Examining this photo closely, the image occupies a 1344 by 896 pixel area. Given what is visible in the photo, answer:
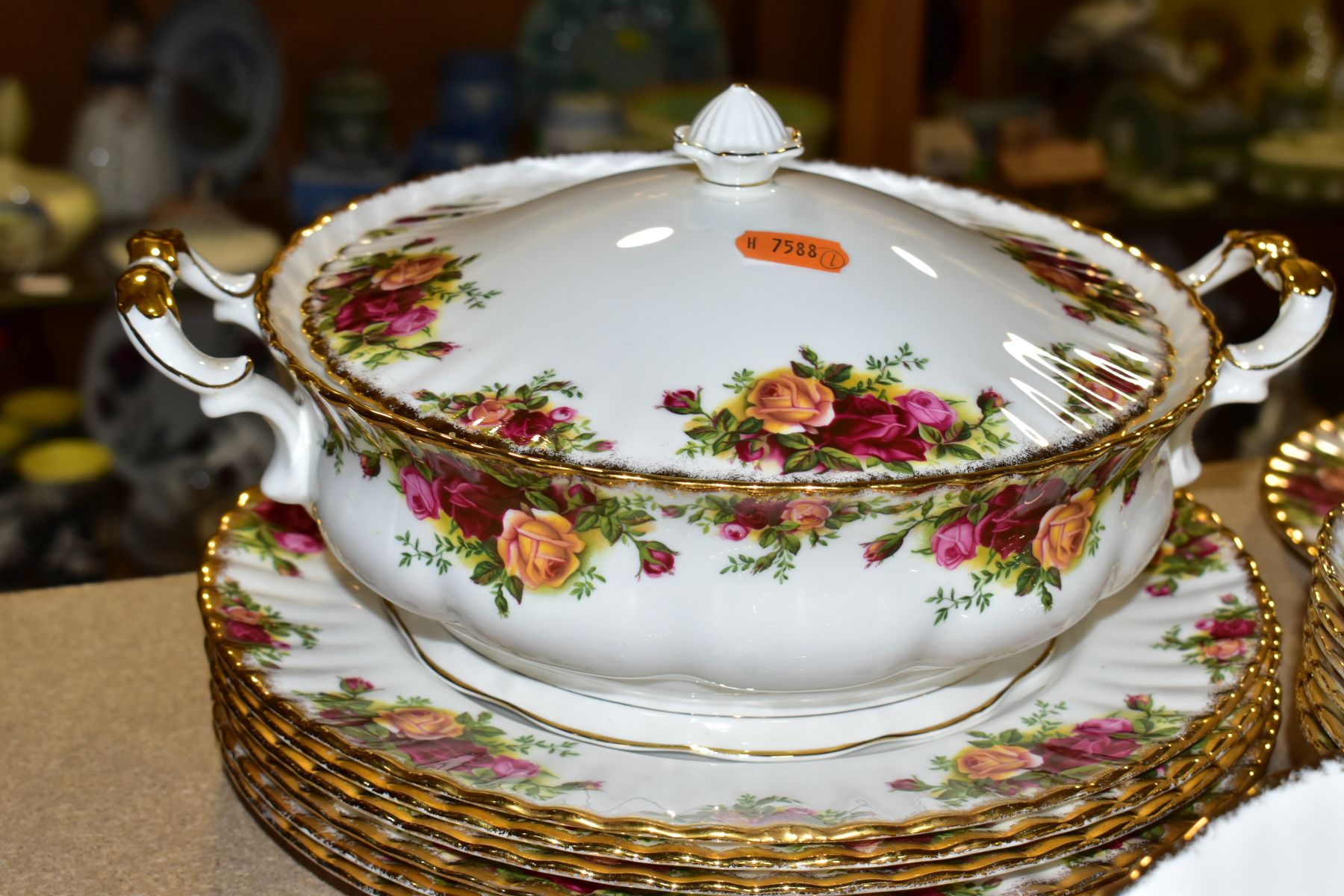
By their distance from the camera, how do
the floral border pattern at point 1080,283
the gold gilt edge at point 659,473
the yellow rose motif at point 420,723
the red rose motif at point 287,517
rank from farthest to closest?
1. the red rose motif at point 287,517
2. the floral border pattern at point 1080,283
3. the yellow rose motif at point 420,723
4. the gold gilt edge at point 659,473

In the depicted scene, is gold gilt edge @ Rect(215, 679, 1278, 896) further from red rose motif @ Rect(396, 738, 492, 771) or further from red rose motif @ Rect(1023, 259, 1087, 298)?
red rose motif @ Rect(1023, 259, 1087, 298)

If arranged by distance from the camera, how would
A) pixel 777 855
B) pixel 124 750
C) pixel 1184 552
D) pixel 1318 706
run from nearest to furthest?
1. pixel 777 855
2. pixel 1318 706
3. pixel 124 750
4. pixel 1184 552

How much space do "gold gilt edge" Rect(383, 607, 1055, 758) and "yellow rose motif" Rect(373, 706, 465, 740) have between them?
0.03m

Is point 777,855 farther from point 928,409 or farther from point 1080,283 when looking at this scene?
point 1080,283

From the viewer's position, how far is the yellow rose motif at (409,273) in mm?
829

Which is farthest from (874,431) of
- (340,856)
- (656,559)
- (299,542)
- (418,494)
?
(299,542)

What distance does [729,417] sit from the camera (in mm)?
691

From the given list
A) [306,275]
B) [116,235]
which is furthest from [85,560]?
[306,275]

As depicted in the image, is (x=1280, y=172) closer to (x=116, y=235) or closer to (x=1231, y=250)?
(x=1231, y=250)

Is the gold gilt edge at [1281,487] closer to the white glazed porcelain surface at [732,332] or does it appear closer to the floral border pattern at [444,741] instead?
the white glazed porcelain surface at [732,332]

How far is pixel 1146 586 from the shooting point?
932 millimetres

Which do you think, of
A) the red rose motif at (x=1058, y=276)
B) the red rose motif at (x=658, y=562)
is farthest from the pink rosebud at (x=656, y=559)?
the red rose motif at (x=1058, y=276)

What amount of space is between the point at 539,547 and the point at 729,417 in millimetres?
110

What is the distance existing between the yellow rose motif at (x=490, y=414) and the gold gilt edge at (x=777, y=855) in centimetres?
18
